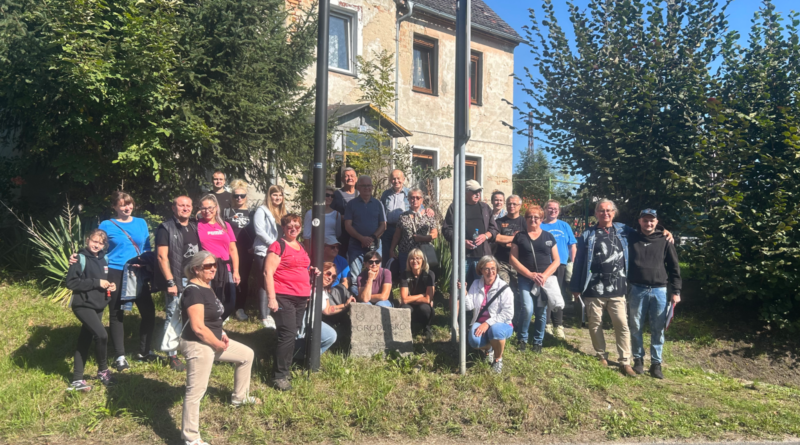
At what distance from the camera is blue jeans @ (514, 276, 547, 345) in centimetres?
621

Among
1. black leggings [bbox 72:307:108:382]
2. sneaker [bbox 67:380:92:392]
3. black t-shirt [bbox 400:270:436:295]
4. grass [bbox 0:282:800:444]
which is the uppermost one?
black t-shirt [bbox 400:270:436:295]

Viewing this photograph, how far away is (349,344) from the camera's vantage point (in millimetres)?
5844

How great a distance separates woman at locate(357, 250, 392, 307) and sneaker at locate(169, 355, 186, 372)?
1.98m

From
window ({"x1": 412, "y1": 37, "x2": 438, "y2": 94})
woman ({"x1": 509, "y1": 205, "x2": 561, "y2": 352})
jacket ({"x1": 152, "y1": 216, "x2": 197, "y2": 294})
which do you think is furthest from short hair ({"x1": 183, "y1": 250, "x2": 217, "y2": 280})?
window ({"x1": 412, "y1": 37, "x2": 438, "y2": 94})

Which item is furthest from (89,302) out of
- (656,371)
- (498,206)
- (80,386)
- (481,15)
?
(481,15)

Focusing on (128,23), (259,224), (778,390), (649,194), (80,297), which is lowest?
(778,390)

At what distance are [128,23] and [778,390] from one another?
8580mm

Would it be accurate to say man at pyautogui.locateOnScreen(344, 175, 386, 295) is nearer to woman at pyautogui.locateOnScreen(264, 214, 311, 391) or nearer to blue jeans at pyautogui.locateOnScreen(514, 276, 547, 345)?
woman at pyautogui.locateOnScreen(264, 214, 311, 391)

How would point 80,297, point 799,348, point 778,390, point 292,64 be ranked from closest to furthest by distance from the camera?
point 80,297 → point 778,390 → point 799,348 → point 292,64

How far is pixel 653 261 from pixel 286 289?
3921 millimetres

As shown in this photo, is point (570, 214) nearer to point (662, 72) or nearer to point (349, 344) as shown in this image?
point (662, 72)

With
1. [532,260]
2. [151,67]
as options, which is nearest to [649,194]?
[532,260]

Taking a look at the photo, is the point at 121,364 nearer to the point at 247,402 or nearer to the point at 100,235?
the point at 100,235

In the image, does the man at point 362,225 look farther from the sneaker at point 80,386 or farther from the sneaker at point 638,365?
the sneaker at point 638,365
